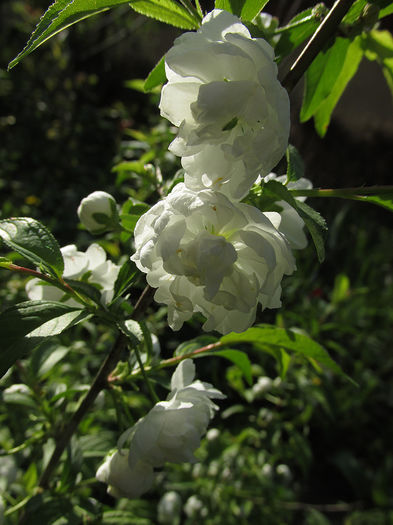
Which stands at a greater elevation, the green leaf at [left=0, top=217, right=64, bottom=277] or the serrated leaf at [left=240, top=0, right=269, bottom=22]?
the serrated leaf at [left=240, top=0, right=269, bottom=22]

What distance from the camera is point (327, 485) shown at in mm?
2092

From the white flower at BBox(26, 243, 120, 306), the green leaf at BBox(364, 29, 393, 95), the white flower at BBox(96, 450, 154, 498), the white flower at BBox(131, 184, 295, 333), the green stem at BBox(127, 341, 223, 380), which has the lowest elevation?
the white flower at BBox(96, 450, 154, 498)

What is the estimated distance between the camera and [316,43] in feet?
1.58

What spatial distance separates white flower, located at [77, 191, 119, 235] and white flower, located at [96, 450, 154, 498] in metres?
0.30

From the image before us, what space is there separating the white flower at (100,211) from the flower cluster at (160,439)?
9.6 inches

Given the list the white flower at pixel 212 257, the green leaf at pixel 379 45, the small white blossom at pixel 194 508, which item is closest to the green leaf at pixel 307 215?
the white flower at pixel 212 257

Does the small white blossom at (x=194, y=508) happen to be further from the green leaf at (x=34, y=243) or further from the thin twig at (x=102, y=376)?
the green leaf at (x=34, y=243)

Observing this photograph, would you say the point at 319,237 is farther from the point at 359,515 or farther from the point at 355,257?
the point at 355,257

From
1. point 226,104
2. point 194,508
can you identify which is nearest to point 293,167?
point 226,104

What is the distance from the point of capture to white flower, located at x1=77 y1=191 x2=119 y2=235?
60 cm

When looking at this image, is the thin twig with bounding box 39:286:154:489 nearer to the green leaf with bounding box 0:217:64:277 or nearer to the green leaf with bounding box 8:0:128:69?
the green leaf with bounding box 0:217:64:277

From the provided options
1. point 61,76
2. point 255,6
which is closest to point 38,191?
point 61,76

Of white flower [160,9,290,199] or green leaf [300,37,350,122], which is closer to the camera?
white flower [160,9,290,199]

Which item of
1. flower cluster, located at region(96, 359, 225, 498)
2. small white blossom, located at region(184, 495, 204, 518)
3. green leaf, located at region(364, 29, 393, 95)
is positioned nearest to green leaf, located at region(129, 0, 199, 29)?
green leaf, located at region(364, 29, 393, 95)
